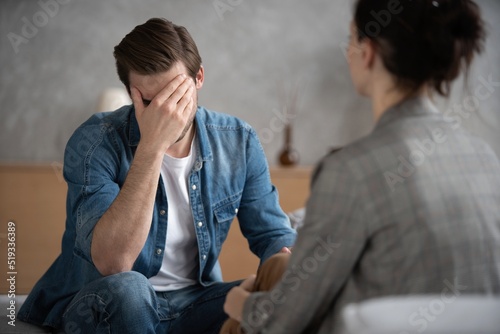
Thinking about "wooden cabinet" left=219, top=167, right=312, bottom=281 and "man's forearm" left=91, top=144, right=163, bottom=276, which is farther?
"wooden cabinet" left=219, top=167, right=312, bottom=281

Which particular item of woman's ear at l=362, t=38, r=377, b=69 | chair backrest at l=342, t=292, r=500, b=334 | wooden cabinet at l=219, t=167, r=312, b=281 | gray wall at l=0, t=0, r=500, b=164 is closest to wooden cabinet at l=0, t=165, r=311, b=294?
wooden cabinet at l=219, t=167, r=312, b=281

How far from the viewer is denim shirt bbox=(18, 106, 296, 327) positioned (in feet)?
5.73

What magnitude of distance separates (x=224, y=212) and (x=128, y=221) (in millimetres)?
375

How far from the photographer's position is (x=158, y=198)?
1.85m

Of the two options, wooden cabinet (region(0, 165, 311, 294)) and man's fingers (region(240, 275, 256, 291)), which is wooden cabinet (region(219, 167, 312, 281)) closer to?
wooden cabinet (region(0, 165, 311, 294))

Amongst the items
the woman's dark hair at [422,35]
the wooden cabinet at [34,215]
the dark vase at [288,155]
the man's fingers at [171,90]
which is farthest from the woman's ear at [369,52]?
the dark vase at [288,155]

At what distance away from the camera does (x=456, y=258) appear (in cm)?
102

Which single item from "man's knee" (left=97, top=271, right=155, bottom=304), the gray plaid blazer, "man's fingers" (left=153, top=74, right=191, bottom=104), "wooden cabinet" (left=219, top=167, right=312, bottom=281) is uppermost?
"man's fingers" (left=153, top=74, right=191, bottom=104)

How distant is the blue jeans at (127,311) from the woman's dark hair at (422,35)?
806 mm

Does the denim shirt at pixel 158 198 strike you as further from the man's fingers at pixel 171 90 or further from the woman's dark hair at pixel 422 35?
the woman's dark hair at pixel 422 35

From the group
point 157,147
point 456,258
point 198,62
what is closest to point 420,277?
point 456,258

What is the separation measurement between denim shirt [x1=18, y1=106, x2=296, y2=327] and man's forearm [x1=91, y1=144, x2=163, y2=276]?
48 mm

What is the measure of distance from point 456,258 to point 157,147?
0.89m

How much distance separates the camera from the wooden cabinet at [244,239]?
368 cm
